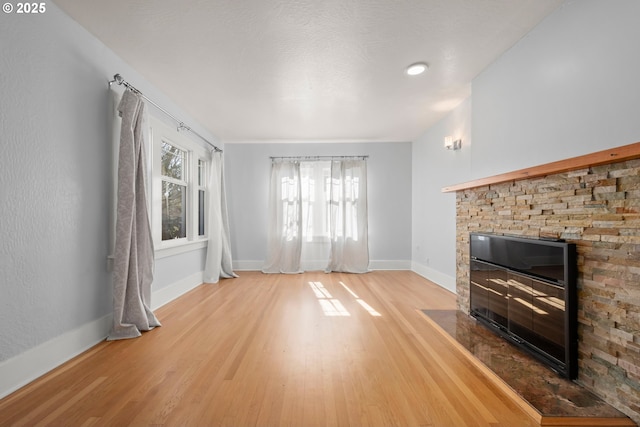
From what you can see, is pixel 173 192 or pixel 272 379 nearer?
pixel 272 379

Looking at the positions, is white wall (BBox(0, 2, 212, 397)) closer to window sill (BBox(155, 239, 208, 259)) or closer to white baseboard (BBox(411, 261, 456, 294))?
window sill (BBox(155, 239, 208, 259))

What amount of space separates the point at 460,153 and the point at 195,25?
3358 millimetres

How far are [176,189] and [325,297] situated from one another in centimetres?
264

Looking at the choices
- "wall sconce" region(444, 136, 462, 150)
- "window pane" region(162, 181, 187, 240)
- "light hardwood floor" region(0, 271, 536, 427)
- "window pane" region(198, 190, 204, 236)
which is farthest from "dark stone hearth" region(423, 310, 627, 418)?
"window pane" region(198, 190, 204, 236)

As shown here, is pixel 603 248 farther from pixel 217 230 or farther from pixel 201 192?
pixel 201 192

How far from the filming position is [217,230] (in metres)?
4.75

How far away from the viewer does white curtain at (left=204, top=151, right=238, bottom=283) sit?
469 cm

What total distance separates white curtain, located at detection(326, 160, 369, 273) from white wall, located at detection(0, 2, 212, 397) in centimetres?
371

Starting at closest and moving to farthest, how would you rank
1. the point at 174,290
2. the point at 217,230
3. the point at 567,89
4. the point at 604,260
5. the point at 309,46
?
the point at 604,260
the point at 567,89
the point at 309,46
the point at 174,290
the point at 217,230

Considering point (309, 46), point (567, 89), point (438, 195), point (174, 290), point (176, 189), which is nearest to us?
point (567, 89)

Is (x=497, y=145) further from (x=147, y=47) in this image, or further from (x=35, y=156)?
(x=35, y=156)

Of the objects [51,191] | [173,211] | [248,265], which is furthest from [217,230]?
[51,191]

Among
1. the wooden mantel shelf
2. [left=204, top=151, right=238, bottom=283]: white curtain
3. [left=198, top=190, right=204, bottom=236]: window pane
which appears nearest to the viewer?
the wooden mantel shelf

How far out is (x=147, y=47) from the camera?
96.3 inches
